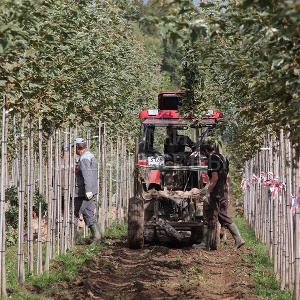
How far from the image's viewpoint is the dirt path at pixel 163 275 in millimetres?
10477

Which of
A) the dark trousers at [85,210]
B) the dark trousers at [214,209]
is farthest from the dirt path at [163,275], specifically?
the dark trousers at [85,210]

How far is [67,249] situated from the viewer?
Answer: 1552 centimetres

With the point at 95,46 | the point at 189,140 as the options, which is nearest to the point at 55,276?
the point at 95,46

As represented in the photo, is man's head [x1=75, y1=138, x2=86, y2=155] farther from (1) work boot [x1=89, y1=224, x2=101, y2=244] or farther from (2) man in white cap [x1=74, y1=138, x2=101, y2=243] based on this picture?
(1) work boot [x1=89, y1=224, x2=101, y2=244]

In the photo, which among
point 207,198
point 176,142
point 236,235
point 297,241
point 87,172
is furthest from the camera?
point 87,172

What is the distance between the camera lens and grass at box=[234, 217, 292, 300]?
35.3 feet

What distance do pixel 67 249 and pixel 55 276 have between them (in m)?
3.62

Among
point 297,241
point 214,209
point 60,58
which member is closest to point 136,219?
point 214,209

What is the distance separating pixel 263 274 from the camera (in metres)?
12.9

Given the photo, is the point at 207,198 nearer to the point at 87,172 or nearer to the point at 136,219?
the point at 136,219

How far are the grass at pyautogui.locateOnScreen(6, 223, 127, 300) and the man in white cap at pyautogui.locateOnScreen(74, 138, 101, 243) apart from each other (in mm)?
598

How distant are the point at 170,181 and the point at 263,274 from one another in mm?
3907

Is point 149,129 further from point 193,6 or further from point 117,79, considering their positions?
point 193,6

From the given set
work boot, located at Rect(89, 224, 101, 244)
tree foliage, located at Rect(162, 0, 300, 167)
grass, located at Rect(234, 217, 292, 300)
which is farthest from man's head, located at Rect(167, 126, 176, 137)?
tree foliage, located at Rect(162, 0, 300, 167)
